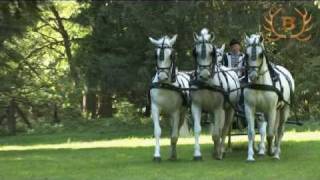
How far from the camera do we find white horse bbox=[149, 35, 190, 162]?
14.5m

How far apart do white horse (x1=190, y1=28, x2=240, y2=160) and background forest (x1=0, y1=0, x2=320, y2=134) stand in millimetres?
4992

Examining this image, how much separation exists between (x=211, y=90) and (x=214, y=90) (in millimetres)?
65

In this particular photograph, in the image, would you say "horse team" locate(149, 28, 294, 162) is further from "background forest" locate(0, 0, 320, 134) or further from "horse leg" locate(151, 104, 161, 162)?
"background forest" locate(0, 0, 320, 134)

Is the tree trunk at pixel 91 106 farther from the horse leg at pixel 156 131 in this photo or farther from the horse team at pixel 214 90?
the horse leg at pixel 156 131

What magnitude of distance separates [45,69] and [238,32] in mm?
14448

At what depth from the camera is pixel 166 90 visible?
14.9 metres

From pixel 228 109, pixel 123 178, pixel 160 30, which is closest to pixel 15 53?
pixel 228 109

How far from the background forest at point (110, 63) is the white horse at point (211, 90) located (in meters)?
4.99

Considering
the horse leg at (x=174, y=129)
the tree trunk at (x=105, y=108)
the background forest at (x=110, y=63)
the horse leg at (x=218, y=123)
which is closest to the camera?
the horse leg at (x=218, y=123)

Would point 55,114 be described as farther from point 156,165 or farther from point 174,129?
point 156,165

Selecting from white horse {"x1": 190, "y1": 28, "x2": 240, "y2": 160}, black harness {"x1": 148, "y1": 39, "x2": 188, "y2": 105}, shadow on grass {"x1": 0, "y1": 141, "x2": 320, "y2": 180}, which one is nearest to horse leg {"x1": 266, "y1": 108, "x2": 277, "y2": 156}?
shadow on grass {"x1": 0, "y1": 141, "x2": 320, "y2": 180}

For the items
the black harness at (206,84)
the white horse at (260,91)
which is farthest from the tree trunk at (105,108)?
the white horse at (260,91)

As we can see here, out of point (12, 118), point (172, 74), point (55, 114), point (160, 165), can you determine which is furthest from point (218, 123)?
point (55, 114)

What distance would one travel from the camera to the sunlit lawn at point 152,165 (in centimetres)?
1250
